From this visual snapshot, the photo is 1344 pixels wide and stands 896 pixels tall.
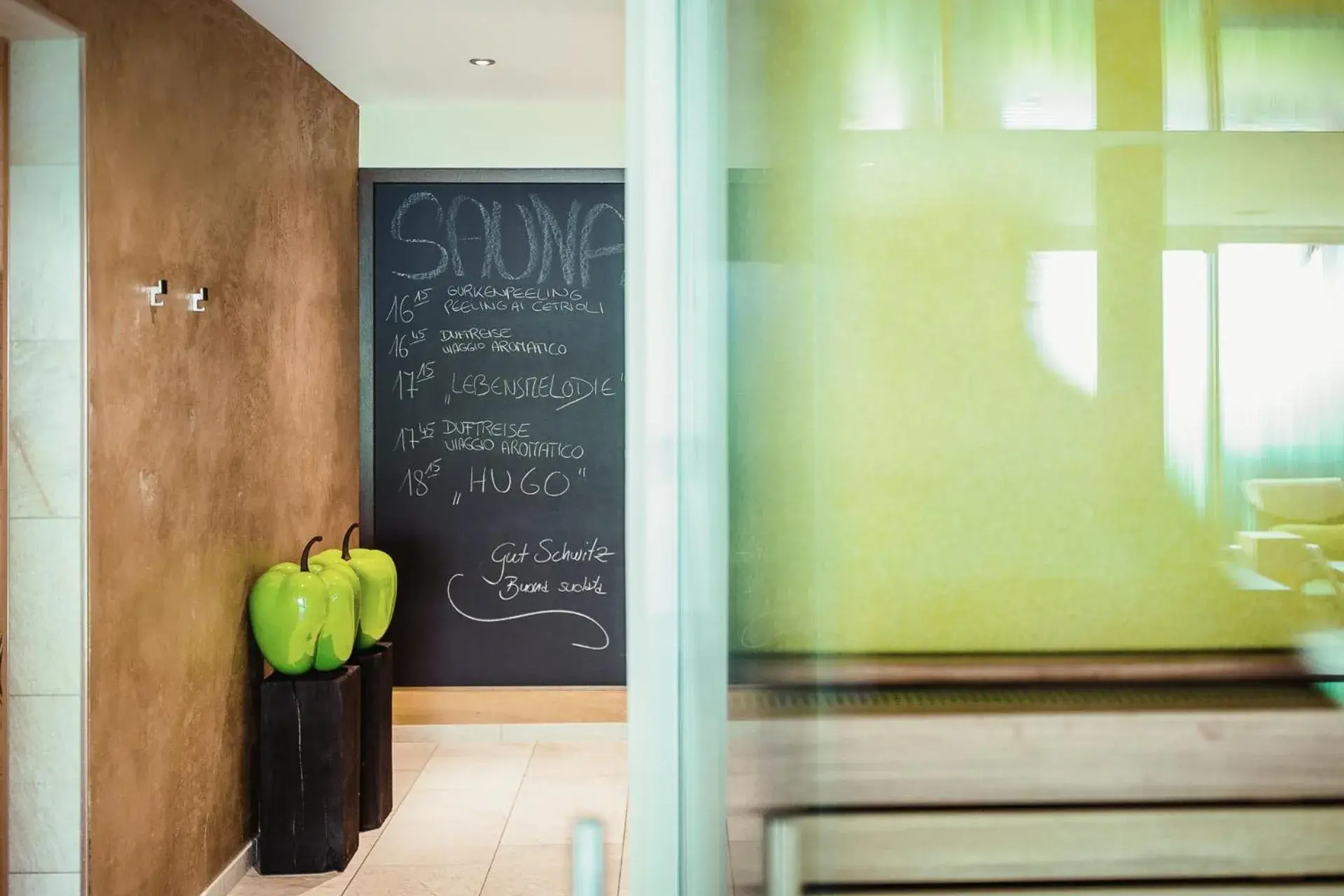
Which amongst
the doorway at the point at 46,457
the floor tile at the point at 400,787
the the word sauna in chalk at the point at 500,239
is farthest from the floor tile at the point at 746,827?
the the word sauna in chalk at the point at 500,239

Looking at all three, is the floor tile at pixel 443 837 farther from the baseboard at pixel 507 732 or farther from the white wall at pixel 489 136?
the white wall at pixel 489 136

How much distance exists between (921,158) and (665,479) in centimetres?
34

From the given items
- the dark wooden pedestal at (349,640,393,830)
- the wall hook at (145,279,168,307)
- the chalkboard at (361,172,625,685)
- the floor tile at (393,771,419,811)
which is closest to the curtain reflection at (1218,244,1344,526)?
the wall hook at (145,279,168,307)

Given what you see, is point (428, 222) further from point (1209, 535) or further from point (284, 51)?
point (1209, 535)

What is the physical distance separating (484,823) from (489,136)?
2.53 meters

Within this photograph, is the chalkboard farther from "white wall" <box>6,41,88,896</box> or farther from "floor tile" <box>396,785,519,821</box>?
"white wall" <box>6,41,88,896</box>

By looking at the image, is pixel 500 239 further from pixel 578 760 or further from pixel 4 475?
pixel 4 475

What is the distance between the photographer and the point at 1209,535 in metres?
0.25

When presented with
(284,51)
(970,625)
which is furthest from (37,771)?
(970,625)

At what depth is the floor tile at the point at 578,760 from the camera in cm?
368

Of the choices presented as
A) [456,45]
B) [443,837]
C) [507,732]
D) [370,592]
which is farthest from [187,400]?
[507,732]

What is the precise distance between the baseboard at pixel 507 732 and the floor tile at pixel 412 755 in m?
0.03

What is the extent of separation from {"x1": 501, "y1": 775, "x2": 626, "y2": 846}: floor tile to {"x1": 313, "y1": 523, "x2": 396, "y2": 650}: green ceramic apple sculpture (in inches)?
29.2

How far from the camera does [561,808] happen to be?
3357mm
